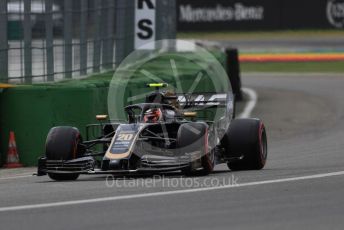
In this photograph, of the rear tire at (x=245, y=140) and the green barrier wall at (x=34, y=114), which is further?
the green barrier wall at (x=34, y=114)

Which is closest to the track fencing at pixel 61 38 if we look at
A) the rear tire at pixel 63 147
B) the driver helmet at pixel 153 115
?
the rear tire at pixel 63 147

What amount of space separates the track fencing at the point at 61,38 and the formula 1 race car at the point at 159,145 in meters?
3.98

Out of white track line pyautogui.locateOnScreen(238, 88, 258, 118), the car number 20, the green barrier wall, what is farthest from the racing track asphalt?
white track line pyautogui.locateOnScreen(238, 88, 258, 118)

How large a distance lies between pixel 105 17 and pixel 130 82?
277 inches

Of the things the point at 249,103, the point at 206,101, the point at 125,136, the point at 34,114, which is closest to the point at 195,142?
the point at 125,136

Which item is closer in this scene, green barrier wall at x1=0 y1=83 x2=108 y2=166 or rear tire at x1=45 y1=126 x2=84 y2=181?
rear tire at x1=45 y1=126 x2=84 y2=181

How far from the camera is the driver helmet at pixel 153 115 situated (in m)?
12.5

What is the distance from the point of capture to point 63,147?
39.8ft

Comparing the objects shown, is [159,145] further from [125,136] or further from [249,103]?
[249,103]

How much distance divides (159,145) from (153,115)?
40 centimetres

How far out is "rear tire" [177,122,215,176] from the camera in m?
11.9

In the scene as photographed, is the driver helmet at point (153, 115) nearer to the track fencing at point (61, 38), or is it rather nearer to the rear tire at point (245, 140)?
the rear tire at point (245, 140)

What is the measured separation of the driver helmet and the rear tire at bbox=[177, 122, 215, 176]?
0.55m

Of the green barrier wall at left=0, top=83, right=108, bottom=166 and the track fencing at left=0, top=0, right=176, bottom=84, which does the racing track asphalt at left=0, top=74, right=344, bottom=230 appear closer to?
the green barrier wall at left=0, top=83, right=108, bottom=166
